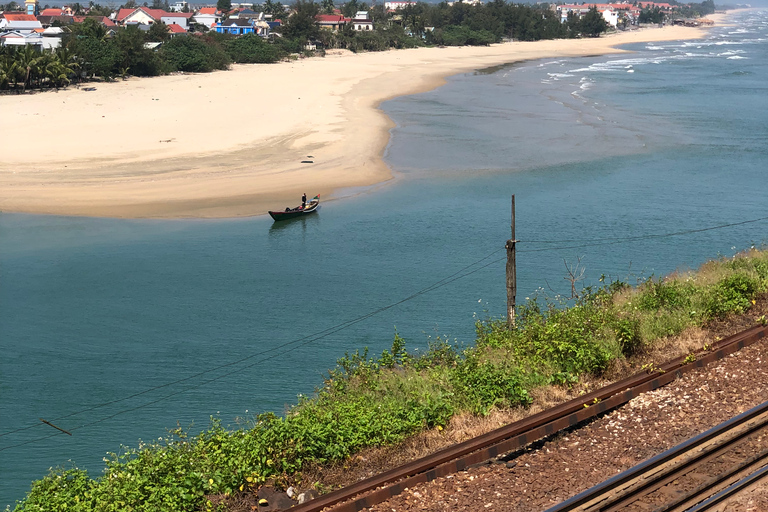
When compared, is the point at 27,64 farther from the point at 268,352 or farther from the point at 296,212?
the point at 268,352

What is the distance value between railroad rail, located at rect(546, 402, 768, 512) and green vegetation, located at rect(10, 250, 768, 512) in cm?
270

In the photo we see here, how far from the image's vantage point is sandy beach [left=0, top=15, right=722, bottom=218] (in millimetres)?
38281

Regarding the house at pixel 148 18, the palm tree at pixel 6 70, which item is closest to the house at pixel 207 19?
the house at pixel 148 18

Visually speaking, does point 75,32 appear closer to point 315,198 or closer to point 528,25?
point 315,198

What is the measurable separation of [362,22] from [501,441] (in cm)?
13630

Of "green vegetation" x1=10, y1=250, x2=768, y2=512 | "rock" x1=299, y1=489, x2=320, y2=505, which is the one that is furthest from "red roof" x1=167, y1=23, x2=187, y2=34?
"rock" x1=299, y1=489, x2=320, y2=505

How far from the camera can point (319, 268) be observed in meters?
30.4

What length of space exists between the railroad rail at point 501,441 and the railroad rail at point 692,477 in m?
1.57

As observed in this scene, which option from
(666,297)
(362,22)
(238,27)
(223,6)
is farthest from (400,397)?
(223,6)

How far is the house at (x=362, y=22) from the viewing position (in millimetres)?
138250

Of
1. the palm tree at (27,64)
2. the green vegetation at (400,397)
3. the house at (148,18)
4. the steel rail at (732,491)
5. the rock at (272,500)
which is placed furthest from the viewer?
the house at (148,18)

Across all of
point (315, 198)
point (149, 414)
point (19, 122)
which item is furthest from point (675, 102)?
point (149, 414)

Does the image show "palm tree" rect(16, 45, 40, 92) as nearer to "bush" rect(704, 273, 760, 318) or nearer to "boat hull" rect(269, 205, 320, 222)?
"boat hull" rect(269, 205, 320, 222)

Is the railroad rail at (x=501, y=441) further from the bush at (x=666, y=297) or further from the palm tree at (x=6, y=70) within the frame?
the palm tree at (x=6, y=70)
